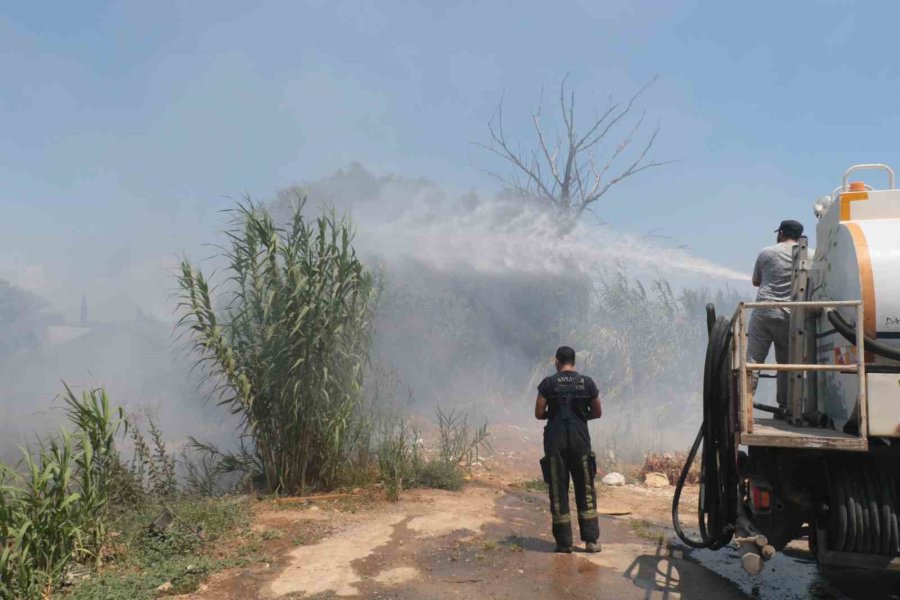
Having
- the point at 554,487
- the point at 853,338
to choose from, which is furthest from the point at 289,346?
the point at 853,338

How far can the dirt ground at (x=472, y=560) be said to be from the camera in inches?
197

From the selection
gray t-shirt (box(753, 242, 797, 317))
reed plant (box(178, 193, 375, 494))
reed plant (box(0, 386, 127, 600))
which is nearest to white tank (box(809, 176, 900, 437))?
gray t-shirt (box(753, 242, 797, 317))

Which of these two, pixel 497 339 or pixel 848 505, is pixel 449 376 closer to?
pixel 497 339

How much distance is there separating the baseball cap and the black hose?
1896 millimetres

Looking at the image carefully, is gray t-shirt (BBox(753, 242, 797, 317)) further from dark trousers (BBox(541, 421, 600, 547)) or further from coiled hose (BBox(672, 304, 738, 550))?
dark trousers (BBox(541, 421, 600, 547))

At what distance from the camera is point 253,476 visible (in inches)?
323

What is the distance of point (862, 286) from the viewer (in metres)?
4.24

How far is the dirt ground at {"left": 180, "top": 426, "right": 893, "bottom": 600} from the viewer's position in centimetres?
500

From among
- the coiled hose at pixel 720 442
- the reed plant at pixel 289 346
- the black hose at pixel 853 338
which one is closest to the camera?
the black hose at pixel 853 338

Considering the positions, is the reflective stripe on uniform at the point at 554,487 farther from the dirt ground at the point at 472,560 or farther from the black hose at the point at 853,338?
the black hose at the point at 853,338

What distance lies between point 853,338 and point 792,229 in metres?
2.30

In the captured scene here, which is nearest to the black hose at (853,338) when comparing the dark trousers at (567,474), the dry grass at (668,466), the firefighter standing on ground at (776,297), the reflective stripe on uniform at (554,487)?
the firefighter standing on ground at (776,297)

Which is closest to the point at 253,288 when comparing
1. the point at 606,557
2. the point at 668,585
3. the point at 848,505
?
the point at 606,557

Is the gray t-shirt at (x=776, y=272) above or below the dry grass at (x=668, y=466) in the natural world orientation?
above
